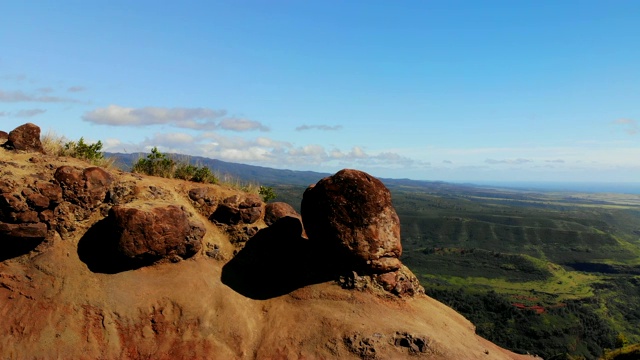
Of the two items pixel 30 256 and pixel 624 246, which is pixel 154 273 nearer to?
pixel 30 256

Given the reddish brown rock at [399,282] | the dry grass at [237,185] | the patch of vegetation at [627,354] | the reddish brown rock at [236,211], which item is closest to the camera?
the reddish brown rock at [399,282]

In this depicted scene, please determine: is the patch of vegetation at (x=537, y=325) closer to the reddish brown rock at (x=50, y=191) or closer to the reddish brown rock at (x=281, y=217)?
the reddish brown rock at (x=281, y=217)

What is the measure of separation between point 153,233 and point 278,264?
4.49m

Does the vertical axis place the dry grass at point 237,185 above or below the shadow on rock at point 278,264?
above

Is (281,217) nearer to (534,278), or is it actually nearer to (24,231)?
(24,231)

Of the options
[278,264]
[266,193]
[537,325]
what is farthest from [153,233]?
[537,325]

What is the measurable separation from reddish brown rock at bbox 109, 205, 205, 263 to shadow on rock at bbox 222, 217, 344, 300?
1.69 meters

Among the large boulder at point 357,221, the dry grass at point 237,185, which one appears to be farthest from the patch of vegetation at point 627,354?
the dry grass at point 237,185

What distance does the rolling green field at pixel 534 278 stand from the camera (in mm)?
55500

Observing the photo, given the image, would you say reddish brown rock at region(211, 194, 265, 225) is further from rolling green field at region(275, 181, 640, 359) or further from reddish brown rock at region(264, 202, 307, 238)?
rolling green field at region(275, 181, 640, 359)

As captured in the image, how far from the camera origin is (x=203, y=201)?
47.3 feet

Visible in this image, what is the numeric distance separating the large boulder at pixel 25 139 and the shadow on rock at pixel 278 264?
8.21 metres

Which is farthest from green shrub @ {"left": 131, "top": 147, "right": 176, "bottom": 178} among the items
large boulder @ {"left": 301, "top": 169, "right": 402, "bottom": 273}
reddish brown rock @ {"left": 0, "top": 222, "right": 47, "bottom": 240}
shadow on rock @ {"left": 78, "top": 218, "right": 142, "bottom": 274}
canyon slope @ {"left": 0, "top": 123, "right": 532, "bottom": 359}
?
large boulder @ {"left": 301, "top": 169, "right": 402, "bottom": 273}

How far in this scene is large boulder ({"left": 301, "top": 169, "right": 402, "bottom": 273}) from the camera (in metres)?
12.0
